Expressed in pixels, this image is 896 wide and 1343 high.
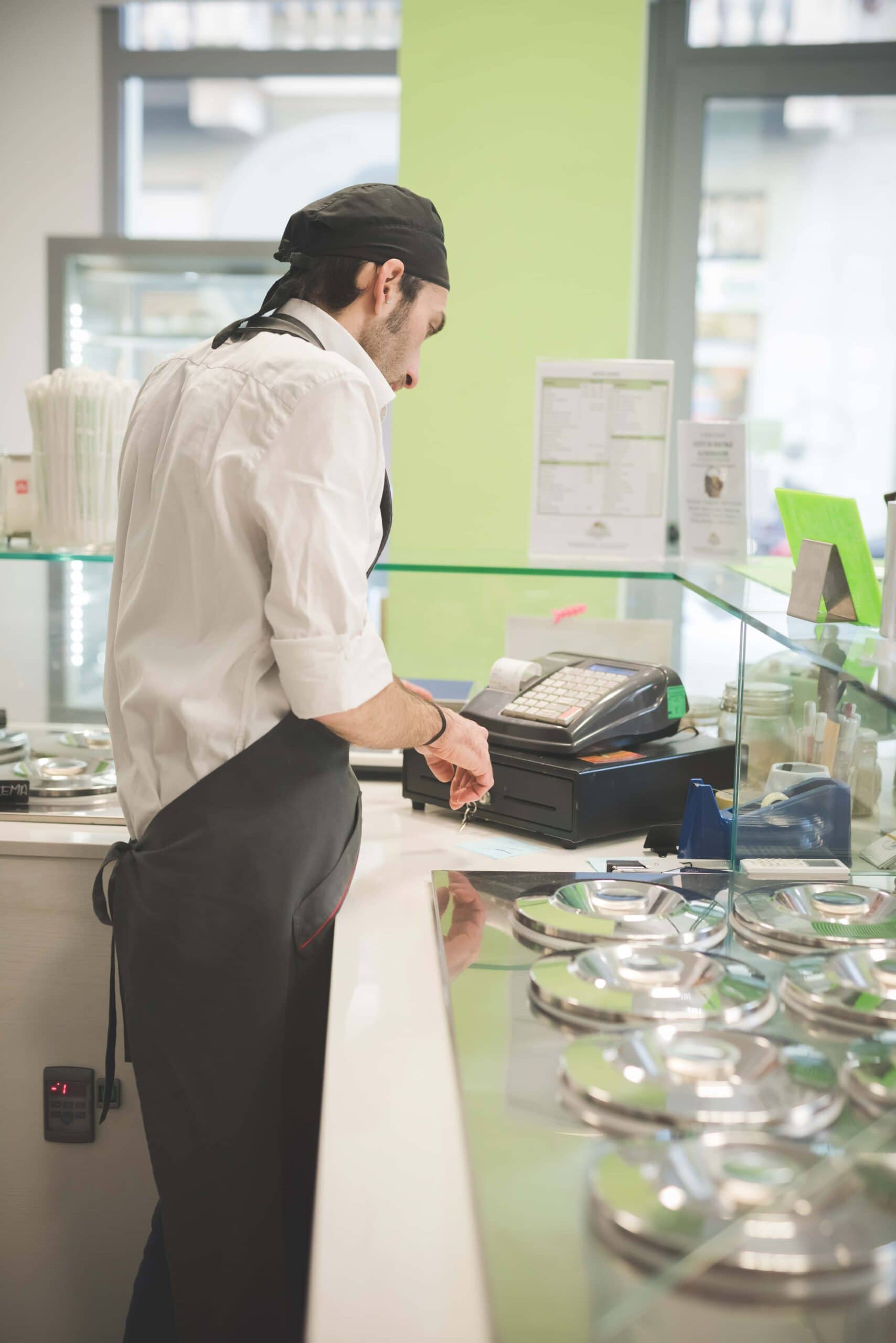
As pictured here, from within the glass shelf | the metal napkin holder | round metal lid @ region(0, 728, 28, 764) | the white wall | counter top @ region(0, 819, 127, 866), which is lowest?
counter top @ region(0, 819, 127, 866)

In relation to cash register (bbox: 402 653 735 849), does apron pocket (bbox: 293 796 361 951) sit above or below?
below

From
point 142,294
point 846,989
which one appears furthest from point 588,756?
point 142,294

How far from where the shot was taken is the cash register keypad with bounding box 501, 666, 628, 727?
166 centimetres

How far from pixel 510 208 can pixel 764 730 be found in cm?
210

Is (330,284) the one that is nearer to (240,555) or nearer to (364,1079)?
(240,555)

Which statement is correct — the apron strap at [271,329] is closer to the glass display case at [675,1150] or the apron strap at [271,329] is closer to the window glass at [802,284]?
the glass display case at [675,1150]

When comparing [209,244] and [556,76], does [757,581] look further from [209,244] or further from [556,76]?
[209,244]

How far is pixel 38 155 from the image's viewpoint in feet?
13.7

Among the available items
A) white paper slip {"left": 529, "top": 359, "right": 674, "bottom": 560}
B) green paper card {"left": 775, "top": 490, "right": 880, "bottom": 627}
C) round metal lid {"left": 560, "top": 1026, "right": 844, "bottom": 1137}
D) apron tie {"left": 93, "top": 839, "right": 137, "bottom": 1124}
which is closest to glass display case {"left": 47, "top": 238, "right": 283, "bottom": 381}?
white paper slip {"left": 529, "top": 359, "right": 674, "bottom": 560}

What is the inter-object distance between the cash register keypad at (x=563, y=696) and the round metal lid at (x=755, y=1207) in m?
0.94

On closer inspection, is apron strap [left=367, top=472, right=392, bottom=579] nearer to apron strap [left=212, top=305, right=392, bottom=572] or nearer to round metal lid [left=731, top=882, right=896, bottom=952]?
apron strap [left=212, top=305, right=392, bottom=572]

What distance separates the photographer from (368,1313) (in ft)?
2.21

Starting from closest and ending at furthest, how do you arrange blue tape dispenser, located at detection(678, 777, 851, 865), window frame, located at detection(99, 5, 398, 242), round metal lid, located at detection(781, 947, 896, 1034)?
round metal lid, located at detection(781, 947, 896, 1034)
blue tape dispenser, located at detection(678, 777, 851, 865)
window frame, located at detection(99, 5, 398, 242)

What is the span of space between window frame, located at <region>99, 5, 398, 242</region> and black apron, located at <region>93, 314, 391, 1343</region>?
10.6 feet
